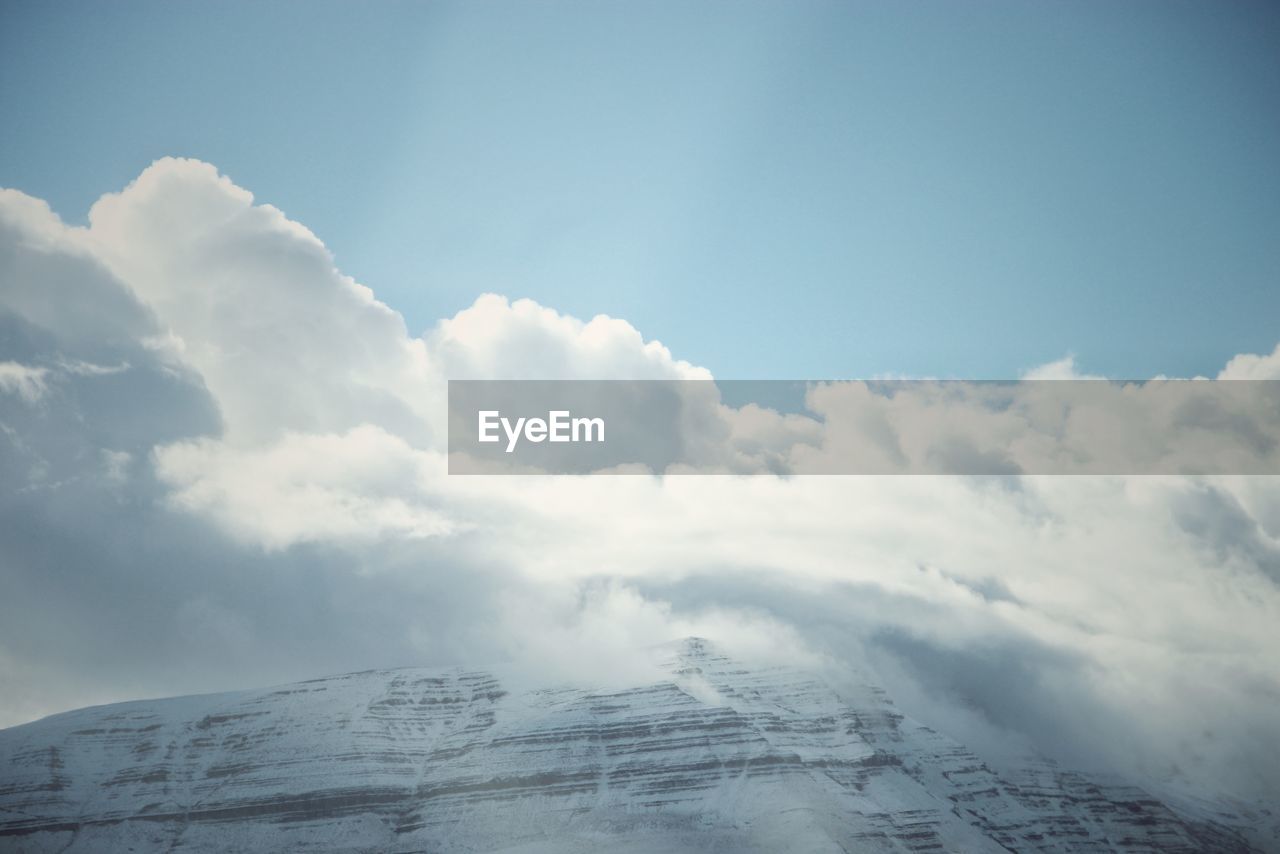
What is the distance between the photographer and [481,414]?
637ft

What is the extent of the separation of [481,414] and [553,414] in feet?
42.9

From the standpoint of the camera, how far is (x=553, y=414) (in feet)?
636
